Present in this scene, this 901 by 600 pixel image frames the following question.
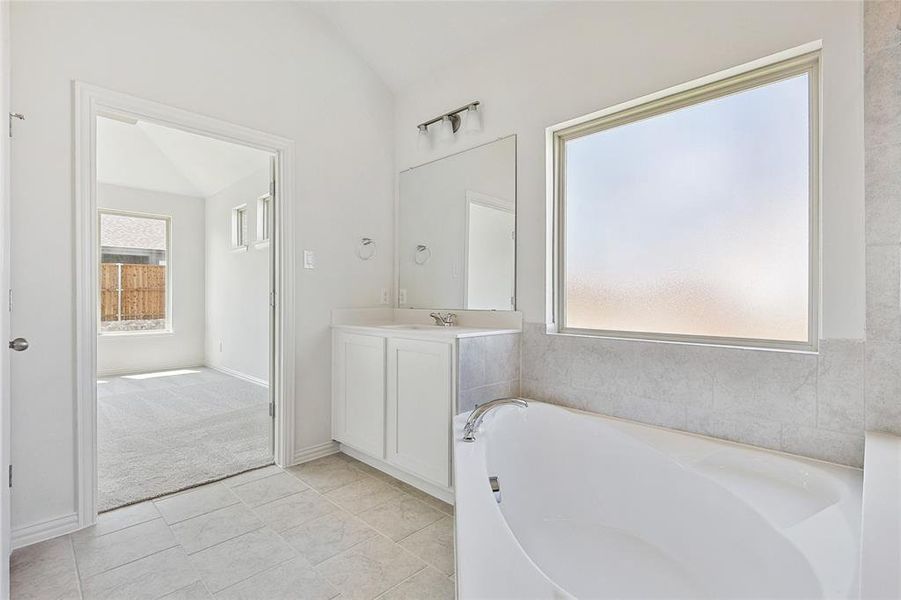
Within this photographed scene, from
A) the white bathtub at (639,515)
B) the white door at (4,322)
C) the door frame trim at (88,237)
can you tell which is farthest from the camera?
the door frame trim at (88,237)

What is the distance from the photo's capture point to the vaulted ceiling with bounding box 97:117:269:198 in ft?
15.6

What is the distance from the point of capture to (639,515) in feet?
5.52

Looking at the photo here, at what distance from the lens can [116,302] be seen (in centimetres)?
567

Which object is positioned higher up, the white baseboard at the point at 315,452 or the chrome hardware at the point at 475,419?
the chrome hardware at the point at 475,419

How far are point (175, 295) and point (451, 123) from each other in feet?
16.1

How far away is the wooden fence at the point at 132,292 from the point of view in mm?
5617

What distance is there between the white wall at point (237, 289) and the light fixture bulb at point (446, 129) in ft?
7.74

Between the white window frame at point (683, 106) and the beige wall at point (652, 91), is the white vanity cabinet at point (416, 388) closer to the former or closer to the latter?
the beige wall at point (652, 91)

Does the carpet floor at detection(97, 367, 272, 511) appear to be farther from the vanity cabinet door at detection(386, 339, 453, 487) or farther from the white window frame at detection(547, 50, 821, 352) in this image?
the white window frame at detection(547, 50, 821, 352)

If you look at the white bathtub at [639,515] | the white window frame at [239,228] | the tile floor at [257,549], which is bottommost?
the tile floor at [257,549]

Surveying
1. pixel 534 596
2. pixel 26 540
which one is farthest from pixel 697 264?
pixel 26 540

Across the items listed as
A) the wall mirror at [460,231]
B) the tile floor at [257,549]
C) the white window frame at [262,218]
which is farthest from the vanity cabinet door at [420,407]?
the white window frame at [262,218]

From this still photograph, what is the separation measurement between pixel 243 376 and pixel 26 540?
11.3 ft

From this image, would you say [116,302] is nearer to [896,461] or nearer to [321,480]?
[321,480]
